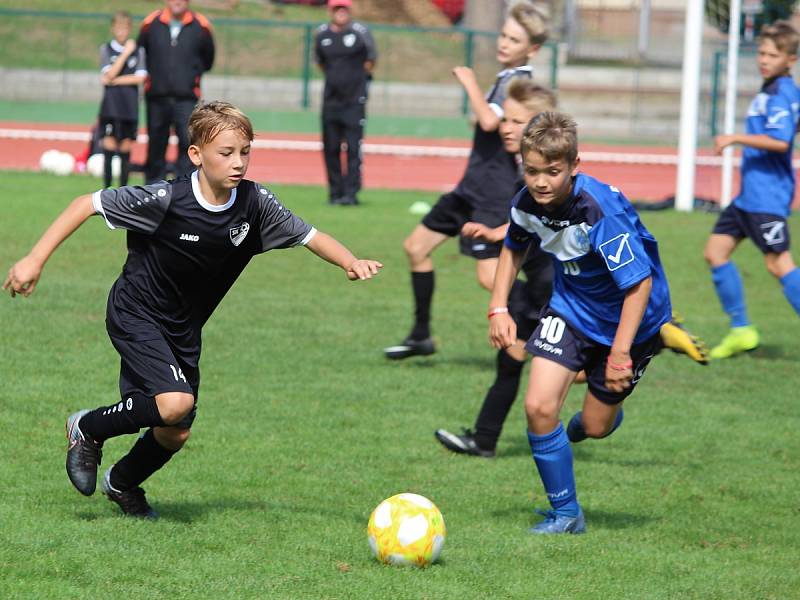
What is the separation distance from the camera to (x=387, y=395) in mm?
7707

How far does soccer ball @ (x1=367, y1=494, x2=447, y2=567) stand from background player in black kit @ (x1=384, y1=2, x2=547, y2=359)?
2.45m

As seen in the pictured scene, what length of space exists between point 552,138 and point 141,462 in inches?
79.7

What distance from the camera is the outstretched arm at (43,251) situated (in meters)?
4.64

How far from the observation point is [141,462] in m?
5.15

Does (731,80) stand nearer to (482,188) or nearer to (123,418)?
(482,188)

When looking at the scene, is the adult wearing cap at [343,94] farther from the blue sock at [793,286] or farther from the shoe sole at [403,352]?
the blue sock at [793,286]

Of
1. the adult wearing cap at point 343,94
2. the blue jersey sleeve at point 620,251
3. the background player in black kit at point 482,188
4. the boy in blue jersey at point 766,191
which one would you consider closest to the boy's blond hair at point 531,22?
the background player in black kit at point 482,188

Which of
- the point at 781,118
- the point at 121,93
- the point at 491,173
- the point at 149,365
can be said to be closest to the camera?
the point at 149,365

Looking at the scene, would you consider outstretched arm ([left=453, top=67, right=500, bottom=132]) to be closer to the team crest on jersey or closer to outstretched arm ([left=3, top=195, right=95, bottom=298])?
the team crest on jersey

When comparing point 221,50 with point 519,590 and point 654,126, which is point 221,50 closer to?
point 654,126

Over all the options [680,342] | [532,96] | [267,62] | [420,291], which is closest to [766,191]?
[420,291]

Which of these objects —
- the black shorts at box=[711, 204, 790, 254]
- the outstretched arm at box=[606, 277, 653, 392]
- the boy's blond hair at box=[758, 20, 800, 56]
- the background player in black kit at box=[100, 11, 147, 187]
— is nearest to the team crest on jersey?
the outstretched arm at box=[606, 277, 653, 392]

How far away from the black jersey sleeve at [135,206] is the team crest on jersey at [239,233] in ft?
0.89

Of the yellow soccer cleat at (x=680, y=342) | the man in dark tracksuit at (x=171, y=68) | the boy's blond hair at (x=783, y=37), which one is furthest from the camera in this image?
the man in dark tracksuit at (x=171, y=68)
